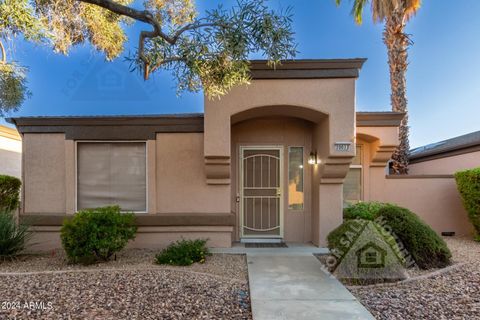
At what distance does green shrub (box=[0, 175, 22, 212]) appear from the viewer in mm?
6968

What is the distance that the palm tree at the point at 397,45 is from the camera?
1086 cm

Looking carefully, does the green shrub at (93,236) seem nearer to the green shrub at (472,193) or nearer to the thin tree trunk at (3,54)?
the thin tree trunk at (3,54)

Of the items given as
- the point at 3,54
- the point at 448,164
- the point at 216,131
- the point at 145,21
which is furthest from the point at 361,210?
the point at 3,54

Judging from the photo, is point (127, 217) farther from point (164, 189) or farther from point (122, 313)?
point (122, 313)

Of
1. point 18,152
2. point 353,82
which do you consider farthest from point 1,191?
point 353,82

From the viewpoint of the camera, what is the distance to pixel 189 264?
18.5 feet

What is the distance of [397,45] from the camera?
1143 cm

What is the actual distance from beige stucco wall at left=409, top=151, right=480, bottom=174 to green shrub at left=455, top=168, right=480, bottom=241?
217 centimetres

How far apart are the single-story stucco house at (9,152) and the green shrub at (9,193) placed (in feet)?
19.4

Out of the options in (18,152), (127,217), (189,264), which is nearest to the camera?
(189,264)

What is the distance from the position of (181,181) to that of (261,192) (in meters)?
2.16

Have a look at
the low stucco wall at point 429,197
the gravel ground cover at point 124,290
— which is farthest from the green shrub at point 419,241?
the low stucco wall at point 429,197

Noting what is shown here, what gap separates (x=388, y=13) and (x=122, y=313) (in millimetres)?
12612

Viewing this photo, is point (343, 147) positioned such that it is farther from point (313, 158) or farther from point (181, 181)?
point (181, 181)
